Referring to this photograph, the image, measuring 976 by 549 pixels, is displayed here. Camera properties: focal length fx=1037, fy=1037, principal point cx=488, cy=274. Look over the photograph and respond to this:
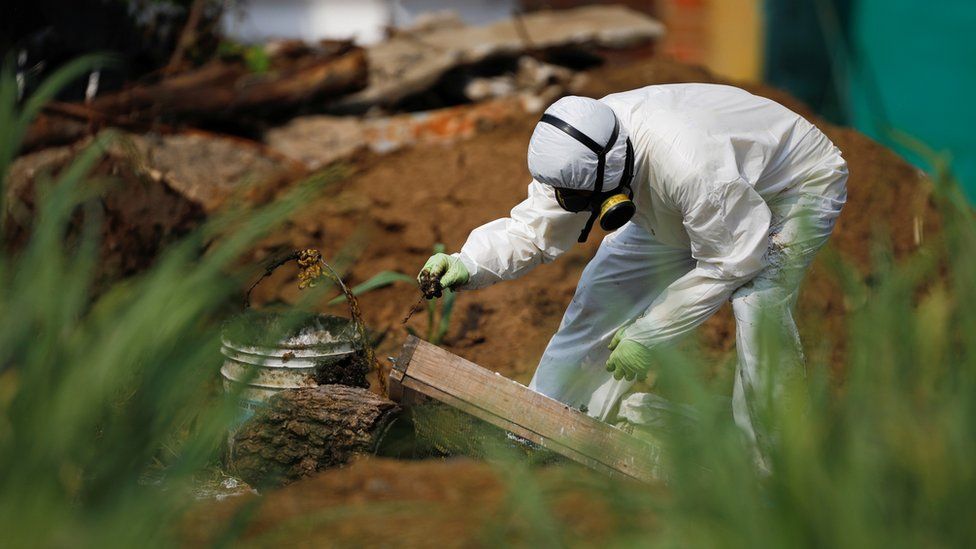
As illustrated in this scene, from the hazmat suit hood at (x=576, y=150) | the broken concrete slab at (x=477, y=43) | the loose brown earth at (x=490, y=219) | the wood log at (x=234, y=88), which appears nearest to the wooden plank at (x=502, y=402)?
the loose brown earth at (x=490, y=219)

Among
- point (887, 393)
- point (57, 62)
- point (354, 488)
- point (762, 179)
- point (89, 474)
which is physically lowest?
point (57, 62)

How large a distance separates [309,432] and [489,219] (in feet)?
Result: 9.56

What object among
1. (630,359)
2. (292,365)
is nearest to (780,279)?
(630,359)

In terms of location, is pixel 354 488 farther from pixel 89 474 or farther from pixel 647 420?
pixel 647 420

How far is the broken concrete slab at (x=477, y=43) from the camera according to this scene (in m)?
8.44

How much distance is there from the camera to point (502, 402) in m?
3.46

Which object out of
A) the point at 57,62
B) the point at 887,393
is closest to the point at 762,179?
the point at 887,393

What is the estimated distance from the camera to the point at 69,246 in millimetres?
5238

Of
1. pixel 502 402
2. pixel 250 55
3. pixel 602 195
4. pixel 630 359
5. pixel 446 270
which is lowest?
pixel 250 55

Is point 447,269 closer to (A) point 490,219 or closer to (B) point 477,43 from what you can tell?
(A) point 490,219

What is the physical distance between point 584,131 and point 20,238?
3.29 metres

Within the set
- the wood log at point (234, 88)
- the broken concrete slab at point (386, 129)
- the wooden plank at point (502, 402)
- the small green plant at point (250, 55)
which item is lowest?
the broken concrete slab at point (386, 129)

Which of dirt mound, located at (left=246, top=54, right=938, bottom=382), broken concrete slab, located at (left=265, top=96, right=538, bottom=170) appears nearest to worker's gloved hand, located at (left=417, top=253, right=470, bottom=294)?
dirt mound, located at (left=246, top=54, right=938, bottom=382)

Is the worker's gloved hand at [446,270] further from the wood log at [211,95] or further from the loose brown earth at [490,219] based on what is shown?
the wood log at [211,95]
